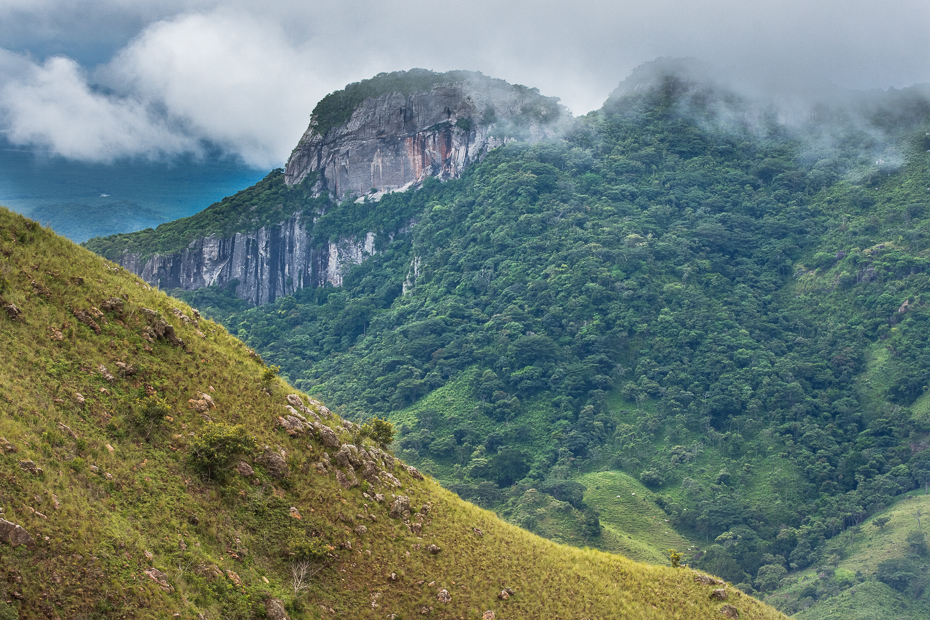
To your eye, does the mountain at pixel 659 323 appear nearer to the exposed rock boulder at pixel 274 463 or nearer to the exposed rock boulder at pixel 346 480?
the exposed rock boulder at pixel 346 480

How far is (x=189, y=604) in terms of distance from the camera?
20.3 meters

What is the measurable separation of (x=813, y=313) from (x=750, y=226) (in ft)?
81.9

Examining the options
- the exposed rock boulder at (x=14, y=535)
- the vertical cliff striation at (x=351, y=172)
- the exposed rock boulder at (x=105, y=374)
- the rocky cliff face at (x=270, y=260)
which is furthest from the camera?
the vertical cliff striation at (x=351, y=172)

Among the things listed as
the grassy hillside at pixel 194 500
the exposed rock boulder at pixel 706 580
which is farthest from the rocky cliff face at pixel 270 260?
the exposed rock boulder at pixel 706 580

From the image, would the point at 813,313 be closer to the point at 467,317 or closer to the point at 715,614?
the point at 467,317

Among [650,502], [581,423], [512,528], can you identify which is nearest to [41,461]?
[512,528]

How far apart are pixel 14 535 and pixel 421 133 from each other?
146375 mm

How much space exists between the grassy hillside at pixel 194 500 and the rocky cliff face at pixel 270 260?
128615 millimetres

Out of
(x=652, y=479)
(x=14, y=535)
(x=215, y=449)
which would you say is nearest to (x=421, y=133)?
(x=652, y=479)

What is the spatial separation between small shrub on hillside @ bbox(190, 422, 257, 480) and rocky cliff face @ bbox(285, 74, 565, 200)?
138 metres

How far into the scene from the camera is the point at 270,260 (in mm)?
159750

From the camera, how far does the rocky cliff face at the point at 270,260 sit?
6093 inches

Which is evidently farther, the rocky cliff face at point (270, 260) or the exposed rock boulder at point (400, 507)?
the rocky cliff face at point (270, 260)

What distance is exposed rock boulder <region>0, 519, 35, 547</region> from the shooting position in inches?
692
